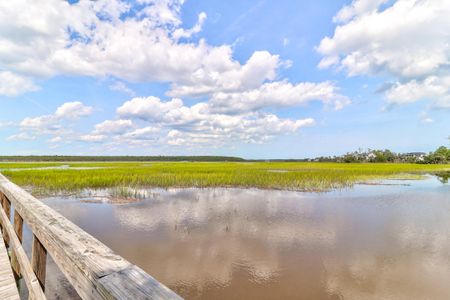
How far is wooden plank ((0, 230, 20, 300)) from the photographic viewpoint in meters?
2.50

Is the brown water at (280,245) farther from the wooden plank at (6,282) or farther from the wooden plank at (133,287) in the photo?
the wooden plank at (133,287)

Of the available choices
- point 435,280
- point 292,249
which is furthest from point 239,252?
point 435,280

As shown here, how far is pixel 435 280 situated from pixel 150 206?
362 inches

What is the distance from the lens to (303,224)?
8211 millimetres

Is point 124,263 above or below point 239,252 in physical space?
above

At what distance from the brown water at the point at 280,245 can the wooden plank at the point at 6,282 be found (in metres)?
1.11

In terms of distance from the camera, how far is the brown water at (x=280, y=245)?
4.52 m

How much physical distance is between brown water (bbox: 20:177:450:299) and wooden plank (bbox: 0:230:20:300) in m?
1.11

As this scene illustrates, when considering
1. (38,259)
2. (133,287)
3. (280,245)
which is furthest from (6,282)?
(280,245)

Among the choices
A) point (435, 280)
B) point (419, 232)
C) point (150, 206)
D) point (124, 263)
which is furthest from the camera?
point (150, 206)

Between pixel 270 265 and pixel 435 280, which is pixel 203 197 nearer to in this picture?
Result: pixel 270 265

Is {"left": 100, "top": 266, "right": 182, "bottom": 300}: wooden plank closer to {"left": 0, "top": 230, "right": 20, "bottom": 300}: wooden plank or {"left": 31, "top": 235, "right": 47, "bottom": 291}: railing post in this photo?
{"left": 31, "top": 235, "right": 47, "bottom": 291}: railing post

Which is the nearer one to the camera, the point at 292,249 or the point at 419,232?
the point at 292,249

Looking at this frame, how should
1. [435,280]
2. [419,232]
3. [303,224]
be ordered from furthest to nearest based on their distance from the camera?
[303,224]
[419,232]
[435,280]
